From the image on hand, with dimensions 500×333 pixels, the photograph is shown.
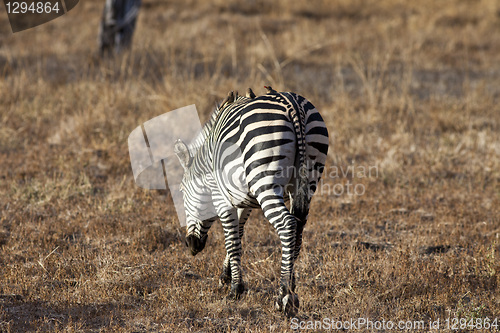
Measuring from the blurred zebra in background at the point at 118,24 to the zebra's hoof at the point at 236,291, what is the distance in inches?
344

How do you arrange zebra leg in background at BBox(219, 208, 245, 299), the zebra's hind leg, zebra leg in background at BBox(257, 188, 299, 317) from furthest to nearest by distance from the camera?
the zebra's hind leg, zebra leg in background at BBox(219, 208, 245, 299), zebra leg in background at BBox(257, 188, 299, 317)

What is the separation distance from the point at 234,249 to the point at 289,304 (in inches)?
32.3

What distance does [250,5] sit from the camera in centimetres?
1817

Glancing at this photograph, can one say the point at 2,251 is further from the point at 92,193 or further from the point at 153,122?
the point at 153,122

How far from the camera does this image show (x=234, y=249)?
A: 191 inches

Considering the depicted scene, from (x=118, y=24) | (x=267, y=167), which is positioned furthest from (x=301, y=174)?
(x=118, y=24)

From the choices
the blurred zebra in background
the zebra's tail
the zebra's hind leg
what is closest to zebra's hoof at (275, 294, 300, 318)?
the zebra's tail

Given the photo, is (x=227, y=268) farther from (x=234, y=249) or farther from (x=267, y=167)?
(x=267, y=167)

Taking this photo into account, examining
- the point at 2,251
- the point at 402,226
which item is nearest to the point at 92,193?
the point at 2,251

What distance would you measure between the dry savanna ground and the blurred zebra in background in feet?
2.04

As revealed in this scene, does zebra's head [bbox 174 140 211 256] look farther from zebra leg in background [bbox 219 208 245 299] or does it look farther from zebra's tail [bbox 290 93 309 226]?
zebra's tail [bbox 290 93 309 226]

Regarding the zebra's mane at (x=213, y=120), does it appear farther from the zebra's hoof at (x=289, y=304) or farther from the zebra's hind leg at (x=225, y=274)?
the zebra's hoof at (x=289, y=304)

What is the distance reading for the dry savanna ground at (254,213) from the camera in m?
4.77

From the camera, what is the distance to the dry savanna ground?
477 cm
